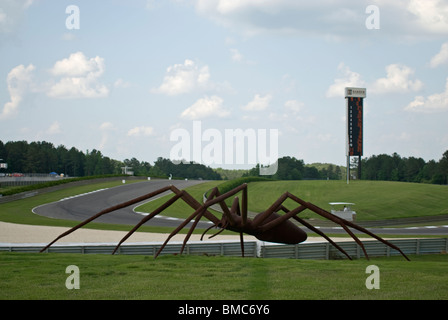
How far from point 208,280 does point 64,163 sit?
16114 centimetres

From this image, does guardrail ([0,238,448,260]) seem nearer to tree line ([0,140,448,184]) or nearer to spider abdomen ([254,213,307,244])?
spider abdomen ([254,213,307,244])

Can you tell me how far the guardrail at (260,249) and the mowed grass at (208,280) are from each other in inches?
249

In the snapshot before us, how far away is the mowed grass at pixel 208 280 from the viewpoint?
6518 millimetres

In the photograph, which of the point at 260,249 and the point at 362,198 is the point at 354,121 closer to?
the point at 362,198

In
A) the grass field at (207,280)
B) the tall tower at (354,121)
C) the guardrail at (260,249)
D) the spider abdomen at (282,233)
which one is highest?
the tall tower at (354,121)

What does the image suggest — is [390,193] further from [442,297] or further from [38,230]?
[442,297]

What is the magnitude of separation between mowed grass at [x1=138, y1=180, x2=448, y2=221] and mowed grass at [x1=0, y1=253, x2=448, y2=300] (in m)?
39.4

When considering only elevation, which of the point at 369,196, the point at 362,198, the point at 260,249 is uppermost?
the point at 260,249

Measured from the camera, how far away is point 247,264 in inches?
377

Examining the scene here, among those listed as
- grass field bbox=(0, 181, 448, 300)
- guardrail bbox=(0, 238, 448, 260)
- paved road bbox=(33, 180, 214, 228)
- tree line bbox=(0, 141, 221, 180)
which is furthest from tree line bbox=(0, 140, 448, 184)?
grass field bbox=(0, 181, 448, 300)

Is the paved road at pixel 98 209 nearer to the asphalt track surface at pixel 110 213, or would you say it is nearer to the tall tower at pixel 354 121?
the asphalt track surface at pixel 110 213

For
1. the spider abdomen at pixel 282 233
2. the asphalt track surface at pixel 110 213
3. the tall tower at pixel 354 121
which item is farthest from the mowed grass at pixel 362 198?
the spider abdomen at pixel 282 233

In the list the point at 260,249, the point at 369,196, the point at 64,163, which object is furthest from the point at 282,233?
the point at 64,163

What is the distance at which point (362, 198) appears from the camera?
2382 inches
